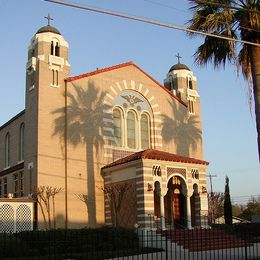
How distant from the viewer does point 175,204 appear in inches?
1315

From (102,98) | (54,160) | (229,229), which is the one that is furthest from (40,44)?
(229,229)

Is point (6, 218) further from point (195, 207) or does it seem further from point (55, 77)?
point (195, 207)

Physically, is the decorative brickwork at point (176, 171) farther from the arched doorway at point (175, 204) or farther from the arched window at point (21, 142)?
the arched window at point (21, 142)

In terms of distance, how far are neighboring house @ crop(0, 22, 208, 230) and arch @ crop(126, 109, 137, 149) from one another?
76 mm

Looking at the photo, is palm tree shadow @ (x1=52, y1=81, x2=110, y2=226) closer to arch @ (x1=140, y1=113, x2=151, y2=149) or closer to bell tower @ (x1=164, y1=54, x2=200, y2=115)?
arch @ (x1=140, y1=113, x2=151, y2=149)

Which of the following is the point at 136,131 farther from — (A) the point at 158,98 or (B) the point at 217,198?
(B) the point at 217,198

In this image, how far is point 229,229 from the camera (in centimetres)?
3167

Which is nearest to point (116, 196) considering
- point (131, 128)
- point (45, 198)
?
point (45, 198)

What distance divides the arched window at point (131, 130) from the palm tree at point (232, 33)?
48.4 ft

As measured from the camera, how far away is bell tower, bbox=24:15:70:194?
30.5 meters

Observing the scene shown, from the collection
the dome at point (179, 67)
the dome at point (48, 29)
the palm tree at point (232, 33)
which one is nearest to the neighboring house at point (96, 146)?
the dome at point (48, 29)

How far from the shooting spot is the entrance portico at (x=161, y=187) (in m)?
28.9

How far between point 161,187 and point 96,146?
5.91 m

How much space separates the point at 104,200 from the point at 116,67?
10256 millimetres
